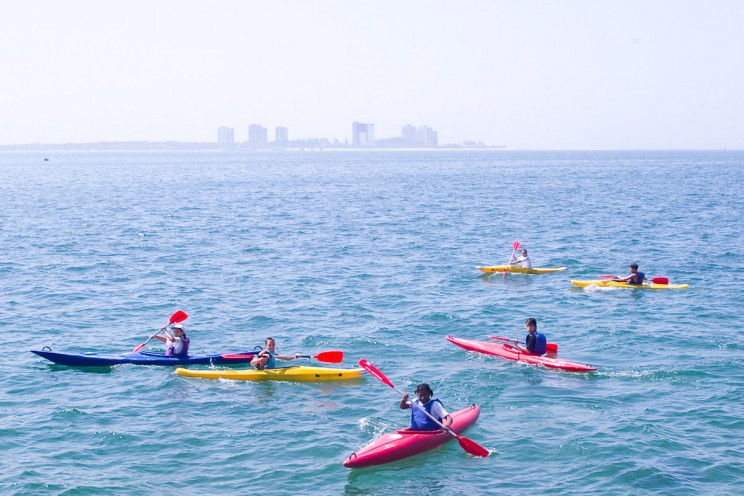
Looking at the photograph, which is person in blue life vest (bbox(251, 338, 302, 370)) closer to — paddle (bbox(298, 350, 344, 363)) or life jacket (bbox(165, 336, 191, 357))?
paddle (bbox(298, 350, 344, 363))

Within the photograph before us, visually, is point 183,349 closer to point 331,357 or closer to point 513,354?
point 331,357

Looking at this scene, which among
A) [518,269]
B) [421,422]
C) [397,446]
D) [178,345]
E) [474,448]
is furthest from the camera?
[518,269]

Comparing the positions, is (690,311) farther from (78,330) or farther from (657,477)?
(78,330)

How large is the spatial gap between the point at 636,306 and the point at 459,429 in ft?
47.1

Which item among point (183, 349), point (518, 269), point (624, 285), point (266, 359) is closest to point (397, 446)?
point (266, 359)

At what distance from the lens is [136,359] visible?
23.0 m

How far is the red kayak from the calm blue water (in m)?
0.22

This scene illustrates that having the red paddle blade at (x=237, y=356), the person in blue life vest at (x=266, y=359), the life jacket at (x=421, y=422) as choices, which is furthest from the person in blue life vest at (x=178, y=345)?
Result: the life jacket at (x=421, y=422)

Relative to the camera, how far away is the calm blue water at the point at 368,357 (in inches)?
639

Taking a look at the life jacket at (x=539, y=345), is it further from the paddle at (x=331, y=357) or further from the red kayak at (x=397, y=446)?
the red kayak at (x=397, y=446)

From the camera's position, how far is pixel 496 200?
79188mm

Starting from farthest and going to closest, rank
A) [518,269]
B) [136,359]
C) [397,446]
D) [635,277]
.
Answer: [518,269] → [635,277] → [136,359] → [397,446]

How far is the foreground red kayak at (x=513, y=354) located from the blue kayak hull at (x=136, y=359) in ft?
20.2

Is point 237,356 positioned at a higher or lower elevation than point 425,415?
lower
